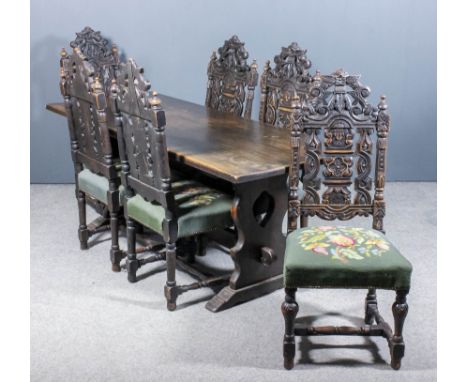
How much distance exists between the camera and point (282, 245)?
3.13 m

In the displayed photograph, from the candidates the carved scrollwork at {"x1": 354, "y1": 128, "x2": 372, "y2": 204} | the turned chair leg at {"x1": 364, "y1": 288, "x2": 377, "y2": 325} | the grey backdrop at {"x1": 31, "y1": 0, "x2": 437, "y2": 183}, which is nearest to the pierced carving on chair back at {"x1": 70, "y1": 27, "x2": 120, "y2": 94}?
the grey backdrop at {"x1": 31, "y1": 0, "x2": 437, "y2": 183}

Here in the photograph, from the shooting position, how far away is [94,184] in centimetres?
346

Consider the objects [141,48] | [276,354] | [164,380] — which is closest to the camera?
[164,380]

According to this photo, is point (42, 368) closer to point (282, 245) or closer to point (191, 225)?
point (191, 225)

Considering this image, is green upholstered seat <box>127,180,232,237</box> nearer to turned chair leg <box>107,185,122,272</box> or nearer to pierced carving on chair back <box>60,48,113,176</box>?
turned chair leg <box>107,185,122,272</box>

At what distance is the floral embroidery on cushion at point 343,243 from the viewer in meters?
2.36

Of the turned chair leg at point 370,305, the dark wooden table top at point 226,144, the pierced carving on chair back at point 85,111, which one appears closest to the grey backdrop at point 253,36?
the dark wooden table top at point 226,144

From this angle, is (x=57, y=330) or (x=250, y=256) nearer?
(x=57, y=330)

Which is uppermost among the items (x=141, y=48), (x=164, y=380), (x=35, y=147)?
(x=141, y=48)

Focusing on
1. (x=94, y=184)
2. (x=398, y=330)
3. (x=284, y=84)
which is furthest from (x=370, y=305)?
(x=94, y=184)

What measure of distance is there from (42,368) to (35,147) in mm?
2856

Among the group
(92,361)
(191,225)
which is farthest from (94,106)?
(92,361)

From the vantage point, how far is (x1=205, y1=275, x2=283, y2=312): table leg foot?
9.85ft

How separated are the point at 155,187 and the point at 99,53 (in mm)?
2183
